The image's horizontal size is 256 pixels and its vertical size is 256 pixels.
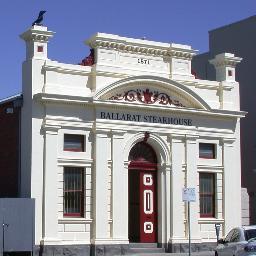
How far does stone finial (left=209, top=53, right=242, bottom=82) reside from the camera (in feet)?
104

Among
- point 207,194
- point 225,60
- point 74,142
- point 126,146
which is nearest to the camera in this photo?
point 74,142

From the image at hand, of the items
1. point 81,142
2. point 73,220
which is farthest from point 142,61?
point 73,220

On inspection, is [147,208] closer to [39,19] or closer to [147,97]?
[147,97]

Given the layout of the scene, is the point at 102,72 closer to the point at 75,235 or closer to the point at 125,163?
the point at 125,163

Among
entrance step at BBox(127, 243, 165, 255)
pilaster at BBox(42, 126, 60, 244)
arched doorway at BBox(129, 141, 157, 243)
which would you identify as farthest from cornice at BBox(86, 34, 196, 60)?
entrance step at BBox(127, 243, 165, 255)

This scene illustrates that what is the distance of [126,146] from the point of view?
28391mm

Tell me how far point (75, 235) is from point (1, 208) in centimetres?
326

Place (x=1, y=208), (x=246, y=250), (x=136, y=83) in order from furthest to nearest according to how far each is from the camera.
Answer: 1. (x=136, y=83)
2. (x=1, y=208)
3. (x=246, y=250)

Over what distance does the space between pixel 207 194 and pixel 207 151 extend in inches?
71.4

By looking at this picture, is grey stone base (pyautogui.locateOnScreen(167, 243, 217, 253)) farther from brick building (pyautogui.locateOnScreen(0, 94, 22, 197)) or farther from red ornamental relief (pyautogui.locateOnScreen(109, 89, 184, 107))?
brick building (pyautogui.locateOnScreen(0, 94, 22, 197))

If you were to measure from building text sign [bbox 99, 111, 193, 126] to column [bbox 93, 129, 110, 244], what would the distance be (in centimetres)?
66

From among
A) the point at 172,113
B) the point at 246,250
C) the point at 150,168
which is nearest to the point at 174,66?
the point at 172,113

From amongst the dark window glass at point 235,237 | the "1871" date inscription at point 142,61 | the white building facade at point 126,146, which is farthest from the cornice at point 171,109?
the dark window glass at point 235,237

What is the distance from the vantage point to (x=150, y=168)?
2950 centimetres
